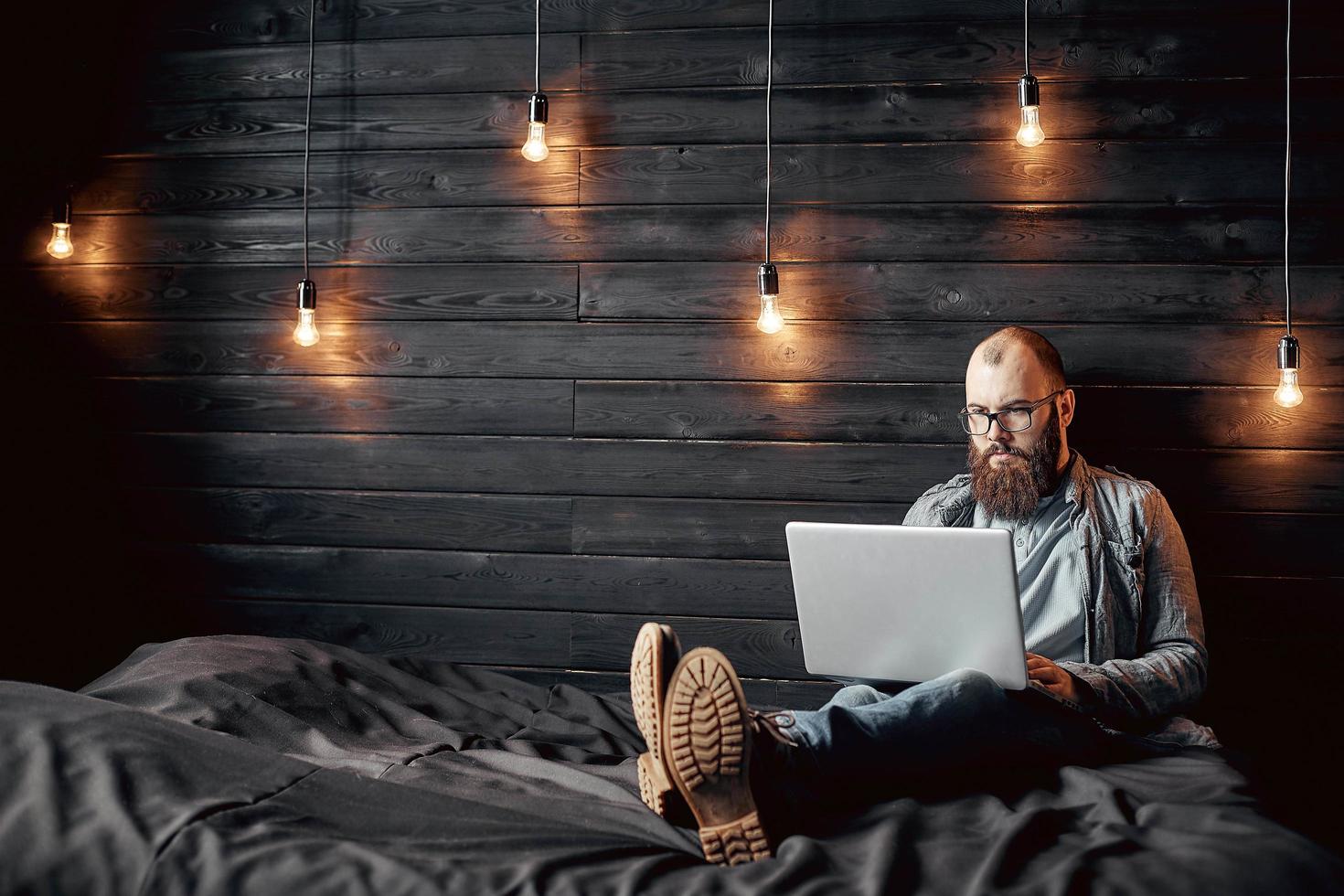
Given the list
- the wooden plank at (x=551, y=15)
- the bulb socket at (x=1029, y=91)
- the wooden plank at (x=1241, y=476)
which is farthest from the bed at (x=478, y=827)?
the wooden plank at (x=551, y=15)

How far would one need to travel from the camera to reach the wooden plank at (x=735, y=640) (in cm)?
221

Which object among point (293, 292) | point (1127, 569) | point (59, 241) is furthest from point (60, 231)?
point (1127, 569)

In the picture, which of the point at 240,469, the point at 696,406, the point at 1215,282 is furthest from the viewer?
the point at 240,469

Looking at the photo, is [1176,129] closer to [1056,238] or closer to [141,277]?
[1056,238]

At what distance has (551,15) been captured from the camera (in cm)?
228

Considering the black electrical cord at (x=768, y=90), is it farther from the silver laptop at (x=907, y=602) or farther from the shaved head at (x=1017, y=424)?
the silver laptop at (x=907, y=602)

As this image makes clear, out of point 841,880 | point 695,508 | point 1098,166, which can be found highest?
point 1098,166

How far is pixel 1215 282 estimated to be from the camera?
6.84ft

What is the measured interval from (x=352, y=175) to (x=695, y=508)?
4.05ft

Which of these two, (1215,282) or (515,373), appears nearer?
(1215,282)

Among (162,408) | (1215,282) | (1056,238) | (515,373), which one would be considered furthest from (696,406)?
(162,408)

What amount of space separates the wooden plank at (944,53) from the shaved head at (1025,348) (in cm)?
64

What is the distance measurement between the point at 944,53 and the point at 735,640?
58.8 inches

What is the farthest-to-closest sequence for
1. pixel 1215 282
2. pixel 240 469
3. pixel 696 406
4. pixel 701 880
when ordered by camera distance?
pixel 240 469 → pixel 696 406 → pixel 1215 282 → pixel 701 880
